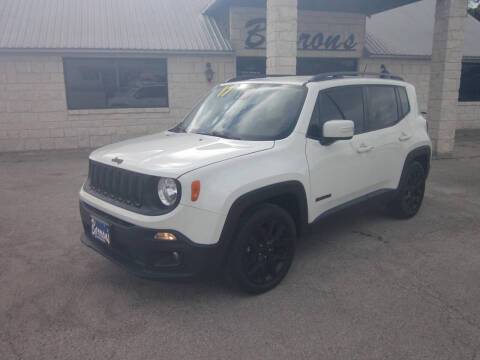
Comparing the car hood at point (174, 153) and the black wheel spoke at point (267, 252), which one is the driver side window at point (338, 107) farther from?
the black wheel spoke at point (267, 252)

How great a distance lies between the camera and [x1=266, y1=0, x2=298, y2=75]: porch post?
333 inches

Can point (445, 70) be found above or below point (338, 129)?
above

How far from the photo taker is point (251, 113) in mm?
4094

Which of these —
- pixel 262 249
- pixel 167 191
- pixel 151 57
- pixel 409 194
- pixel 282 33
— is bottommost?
pixel 409 194

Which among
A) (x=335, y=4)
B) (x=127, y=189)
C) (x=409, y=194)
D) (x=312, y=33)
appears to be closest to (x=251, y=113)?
(x=127, y=189)

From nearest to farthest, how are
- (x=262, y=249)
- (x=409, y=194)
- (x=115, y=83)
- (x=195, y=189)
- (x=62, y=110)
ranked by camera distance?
1. (x=195, y=189)
2. (x=262, y=249)
3. (x=409, y=194)
4. (x=62, y=110)
5. (x=115, y=83)

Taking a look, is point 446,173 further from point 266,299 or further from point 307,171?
point 266,299

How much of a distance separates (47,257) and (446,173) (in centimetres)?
781

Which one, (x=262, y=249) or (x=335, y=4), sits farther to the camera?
(x=335, y=4)

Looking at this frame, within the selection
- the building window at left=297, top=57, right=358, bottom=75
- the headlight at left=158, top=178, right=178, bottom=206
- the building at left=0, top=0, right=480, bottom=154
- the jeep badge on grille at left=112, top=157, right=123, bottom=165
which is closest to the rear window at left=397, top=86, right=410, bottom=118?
the headlight at left=158, top=178, right=178, bottom=206

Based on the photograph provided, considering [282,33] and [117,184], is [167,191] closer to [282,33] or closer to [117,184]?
[117,184]

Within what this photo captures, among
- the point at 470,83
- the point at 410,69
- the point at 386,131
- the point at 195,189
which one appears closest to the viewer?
the point at 195,189

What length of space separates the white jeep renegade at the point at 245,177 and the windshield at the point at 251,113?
A: 0.01 metres

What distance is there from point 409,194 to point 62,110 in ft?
→ 33.3
